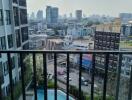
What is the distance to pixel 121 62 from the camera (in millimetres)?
1529

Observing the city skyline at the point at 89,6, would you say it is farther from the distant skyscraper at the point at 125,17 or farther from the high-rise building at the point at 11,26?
the high-rise building at the point at 11,26

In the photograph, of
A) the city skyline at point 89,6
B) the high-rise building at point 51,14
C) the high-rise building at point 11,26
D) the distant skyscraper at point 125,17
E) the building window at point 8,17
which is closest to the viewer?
the distant skyscraper at point 125,17

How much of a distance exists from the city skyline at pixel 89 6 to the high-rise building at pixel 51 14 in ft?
0.47

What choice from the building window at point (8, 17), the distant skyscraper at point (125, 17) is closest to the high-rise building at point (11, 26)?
the building window at point (8, 17)

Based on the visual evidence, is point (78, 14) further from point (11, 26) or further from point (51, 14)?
point (11, 26)

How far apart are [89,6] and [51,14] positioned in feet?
3.58

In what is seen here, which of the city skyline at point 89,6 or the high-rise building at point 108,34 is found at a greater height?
the city skyline at point 89,6

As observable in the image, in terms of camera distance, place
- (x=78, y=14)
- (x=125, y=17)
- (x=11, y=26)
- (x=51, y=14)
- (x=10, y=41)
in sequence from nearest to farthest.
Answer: (x=125, y=17)
(x=51, y=14)
(x=78, y=14)
(x=10, y=41)
(x=11, y=26)

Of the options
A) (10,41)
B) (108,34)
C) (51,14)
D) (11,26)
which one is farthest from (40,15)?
(11,26)

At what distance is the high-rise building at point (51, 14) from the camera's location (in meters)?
5.38

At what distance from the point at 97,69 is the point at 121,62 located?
26cm

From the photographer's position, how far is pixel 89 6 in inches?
224

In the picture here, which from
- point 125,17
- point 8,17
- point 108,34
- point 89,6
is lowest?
point 108,34

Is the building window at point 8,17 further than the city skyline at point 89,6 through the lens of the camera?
Yes
